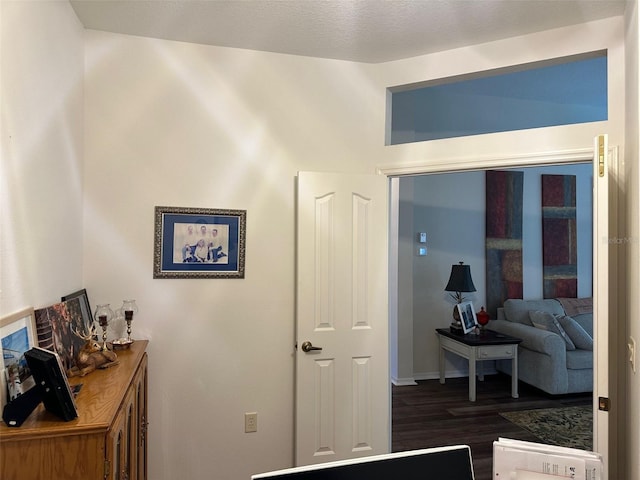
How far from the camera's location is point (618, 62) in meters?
2.30

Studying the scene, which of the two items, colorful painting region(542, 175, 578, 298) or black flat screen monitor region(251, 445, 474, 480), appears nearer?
black flat screen monitor region(251, 445, 474, 480)

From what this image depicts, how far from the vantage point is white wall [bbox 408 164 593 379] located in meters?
4.98

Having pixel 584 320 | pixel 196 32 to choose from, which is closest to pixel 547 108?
pixel 584 320

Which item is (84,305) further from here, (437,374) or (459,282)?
(437,374)

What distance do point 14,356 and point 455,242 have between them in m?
4.50

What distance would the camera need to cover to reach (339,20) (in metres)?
2.37

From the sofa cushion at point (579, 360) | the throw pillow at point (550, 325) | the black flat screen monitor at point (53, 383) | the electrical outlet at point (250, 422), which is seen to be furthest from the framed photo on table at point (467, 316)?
the black flat screen monitor at point (53, 383)

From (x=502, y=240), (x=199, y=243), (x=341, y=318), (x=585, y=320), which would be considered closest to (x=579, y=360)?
(x=585, y=320)

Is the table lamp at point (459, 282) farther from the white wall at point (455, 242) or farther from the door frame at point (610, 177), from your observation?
the door frame at point (610, 177)

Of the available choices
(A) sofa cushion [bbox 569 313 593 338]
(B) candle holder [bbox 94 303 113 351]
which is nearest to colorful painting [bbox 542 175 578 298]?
(A) sofa cushion [bbox 569 313 593 338]

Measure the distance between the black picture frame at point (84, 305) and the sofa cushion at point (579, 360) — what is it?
435 centimetres

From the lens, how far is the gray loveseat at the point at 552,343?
4309 mm

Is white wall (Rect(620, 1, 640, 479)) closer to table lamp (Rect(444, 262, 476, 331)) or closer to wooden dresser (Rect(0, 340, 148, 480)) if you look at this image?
wooden dresser (Rect(0, 340, 148, 480))

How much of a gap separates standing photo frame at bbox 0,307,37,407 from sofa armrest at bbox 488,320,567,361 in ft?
14.1
